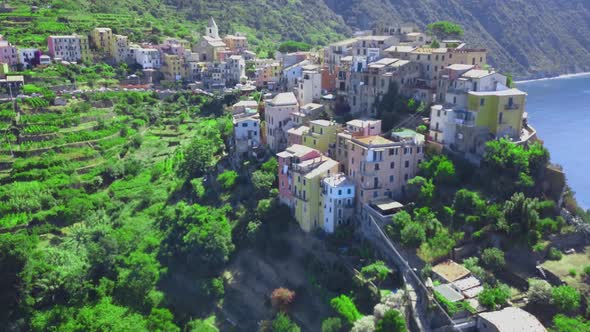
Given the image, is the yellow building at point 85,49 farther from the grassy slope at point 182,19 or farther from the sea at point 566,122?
the sea at point 566,122

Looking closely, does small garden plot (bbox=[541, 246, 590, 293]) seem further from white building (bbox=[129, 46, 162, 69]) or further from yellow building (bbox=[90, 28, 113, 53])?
yellow building (bbox=[90, 28, 113, 53])

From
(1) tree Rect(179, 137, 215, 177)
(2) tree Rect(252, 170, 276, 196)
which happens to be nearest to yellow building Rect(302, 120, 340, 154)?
(2) tree Rect(252, 170, 276, 196)

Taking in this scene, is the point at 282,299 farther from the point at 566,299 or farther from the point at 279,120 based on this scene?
the point at 279,120

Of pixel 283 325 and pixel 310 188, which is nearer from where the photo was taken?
pixel 283 325

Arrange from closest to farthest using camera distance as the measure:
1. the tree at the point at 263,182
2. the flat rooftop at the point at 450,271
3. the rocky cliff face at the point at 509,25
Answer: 1. the flat rooftop at the point at 450,271
2. the tree at the point at 263,182
3. the rocky cliff face at the point at 509,25

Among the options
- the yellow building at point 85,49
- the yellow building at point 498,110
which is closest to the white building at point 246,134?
the yellow building at point 498,110

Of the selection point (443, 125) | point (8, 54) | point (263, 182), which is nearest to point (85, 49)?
point (8, 54)
